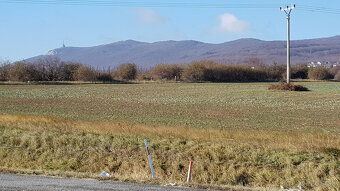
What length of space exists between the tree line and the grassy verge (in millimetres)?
79860

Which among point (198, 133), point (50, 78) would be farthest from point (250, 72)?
point (198, 133)

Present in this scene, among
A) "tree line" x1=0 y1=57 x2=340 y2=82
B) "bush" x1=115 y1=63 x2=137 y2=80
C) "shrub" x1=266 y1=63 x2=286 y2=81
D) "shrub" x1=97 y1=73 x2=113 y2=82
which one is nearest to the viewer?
"tree line" x1=0 y1=57 x2=340 y2=82

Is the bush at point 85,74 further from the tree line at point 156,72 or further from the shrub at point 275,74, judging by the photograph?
the shrub at point 275,74

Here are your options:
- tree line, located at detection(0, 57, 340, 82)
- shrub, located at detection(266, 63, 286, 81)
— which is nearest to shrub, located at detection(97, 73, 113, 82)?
tree line, located at detection(0, 57, 340, 82)

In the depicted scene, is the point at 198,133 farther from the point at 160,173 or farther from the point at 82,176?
the point at 82,176

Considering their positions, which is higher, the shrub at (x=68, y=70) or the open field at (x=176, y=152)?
the shrub at (x=68, y=70)

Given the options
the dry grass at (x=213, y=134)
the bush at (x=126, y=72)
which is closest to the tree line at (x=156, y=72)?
the bush at (x=126, y=72)

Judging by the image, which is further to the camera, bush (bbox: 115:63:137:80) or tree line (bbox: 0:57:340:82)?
bush (bbox: 115:63:137:80)

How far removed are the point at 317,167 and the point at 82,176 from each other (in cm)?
830

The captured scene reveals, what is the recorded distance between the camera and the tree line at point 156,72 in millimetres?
100688

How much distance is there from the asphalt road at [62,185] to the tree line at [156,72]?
88211mm

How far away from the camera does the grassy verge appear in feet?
56.2

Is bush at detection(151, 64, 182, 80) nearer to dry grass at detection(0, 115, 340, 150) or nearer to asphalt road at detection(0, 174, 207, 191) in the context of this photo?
dry grass at detection(0, 115, 340, 150)

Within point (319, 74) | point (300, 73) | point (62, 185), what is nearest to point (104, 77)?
point (319, 74)
